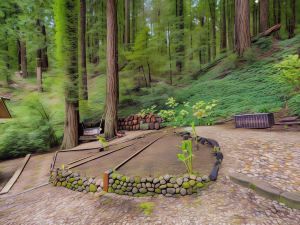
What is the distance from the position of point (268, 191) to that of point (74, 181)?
12.0 ft

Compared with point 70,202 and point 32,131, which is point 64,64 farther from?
point 70,202

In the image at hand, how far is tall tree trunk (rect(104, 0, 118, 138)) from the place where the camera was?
8.72 m

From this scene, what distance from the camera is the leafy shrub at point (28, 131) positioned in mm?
8578

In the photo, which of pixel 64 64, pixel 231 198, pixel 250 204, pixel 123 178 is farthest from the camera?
pixel 64 64

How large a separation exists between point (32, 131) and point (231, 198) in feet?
29.8

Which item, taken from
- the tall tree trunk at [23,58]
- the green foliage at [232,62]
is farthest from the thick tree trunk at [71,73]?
the tall tree trunk at [23,58]

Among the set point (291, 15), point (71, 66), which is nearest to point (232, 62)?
point (71, 66)

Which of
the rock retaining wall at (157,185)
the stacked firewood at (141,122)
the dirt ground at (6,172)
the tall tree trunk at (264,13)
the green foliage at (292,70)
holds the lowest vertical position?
the dirt ground at (6,172)

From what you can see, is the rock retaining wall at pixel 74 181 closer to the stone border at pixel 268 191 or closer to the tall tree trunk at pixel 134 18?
the stone border at pixel 268 191

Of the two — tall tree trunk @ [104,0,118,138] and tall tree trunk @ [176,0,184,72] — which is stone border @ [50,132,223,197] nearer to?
tall tree trunk @ [104,0,118,138]

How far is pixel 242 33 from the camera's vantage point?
10.4 metres

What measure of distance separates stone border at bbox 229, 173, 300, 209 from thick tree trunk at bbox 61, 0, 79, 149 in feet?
23.6

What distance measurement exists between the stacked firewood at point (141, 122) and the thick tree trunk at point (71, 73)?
98.7 inches

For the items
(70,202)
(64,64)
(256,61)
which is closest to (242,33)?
(256,61)
